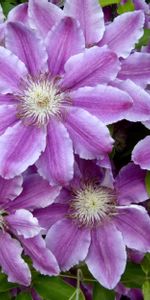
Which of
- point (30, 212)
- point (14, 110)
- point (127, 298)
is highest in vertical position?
point (14, 110)

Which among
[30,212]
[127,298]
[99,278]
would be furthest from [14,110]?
[127,298]

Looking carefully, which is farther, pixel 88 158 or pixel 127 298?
pixel 127 298

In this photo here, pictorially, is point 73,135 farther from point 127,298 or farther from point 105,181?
point 127,298

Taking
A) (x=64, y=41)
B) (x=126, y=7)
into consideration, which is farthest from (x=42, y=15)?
(x=126, y=7)

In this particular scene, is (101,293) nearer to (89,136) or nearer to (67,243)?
(67,243)

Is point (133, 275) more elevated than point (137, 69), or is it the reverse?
point (137, 69)

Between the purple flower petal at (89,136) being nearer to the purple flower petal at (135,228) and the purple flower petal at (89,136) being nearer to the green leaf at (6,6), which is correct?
the purple flower petal at (135,228)
